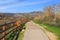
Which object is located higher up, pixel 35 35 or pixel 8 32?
pixel 8 32

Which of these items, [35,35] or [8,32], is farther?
[35,35]

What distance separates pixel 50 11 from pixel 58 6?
13.0 m

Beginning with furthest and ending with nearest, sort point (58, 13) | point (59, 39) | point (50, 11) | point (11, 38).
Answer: point (50, 11)
point (58, 13)
point (59, 39)
point (11, 38)

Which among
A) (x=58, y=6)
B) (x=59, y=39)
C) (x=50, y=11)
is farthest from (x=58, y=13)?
(x=59, y=39)

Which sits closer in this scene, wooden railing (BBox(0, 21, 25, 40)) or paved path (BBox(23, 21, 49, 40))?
wooden railing (BBox(0, 21, 25, 40))

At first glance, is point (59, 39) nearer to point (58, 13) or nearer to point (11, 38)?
point (11, 38)

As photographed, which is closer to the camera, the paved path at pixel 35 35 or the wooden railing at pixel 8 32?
the wooden railing at pixel 8 32

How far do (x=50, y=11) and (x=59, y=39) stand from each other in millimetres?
44640

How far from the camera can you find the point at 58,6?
46.9 m

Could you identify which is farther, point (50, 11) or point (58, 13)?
point (50, 11)

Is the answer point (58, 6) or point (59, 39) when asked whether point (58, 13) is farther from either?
point (59, 39)

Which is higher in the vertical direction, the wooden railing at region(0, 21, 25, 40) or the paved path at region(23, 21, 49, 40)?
the wooden railing at region(0, 21, 25, 40)

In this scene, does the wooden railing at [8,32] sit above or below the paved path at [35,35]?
above

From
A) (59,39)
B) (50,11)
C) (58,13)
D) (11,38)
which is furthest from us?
(50,11)
